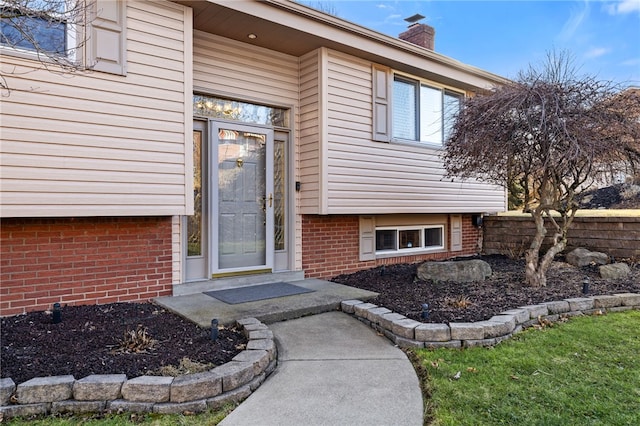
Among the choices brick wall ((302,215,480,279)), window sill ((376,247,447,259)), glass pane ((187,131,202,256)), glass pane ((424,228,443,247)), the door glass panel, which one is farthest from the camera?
glass pane ((424,228,443,247))

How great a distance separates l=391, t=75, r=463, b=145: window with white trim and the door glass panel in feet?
7.74

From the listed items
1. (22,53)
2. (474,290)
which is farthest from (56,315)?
(474,290)

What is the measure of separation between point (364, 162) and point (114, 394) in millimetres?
4504

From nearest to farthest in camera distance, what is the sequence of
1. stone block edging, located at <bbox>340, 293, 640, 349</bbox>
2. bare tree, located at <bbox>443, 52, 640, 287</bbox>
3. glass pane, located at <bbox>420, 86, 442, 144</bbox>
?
1. stone block edging, located at <bbox>340, 293, 640, 349</bbox>
2. bare tree, located at <bbox>443, 52, 640, 287</bbox>
3. glass pane, located at <bbox>420, 86, 442, 144</bbox>

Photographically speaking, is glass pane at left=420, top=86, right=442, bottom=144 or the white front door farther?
glass pane at left=420, top=86, right=442, bottom=144

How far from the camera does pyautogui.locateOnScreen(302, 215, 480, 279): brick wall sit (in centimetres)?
598

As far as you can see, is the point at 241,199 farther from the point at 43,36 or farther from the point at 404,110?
the point at 404,110

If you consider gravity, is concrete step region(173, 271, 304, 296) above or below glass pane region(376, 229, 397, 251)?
below

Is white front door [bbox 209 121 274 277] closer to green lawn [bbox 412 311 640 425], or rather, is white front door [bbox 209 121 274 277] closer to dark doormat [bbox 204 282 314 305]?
dark doormat [bbox 204 282 314 305]

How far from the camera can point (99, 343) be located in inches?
122

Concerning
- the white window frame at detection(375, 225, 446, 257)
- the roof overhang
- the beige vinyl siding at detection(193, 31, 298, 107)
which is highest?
the roof overhang

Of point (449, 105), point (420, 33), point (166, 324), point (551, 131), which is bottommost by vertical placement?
point (166, 324)

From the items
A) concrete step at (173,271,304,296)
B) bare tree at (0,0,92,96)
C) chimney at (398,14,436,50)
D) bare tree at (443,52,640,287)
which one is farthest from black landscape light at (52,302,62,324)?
chimney at (398,14,436,50)

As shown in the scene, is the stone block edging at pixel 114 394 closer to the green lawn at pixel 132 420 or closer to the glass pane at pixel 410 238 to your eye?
the green lawn at pixel 132 420
